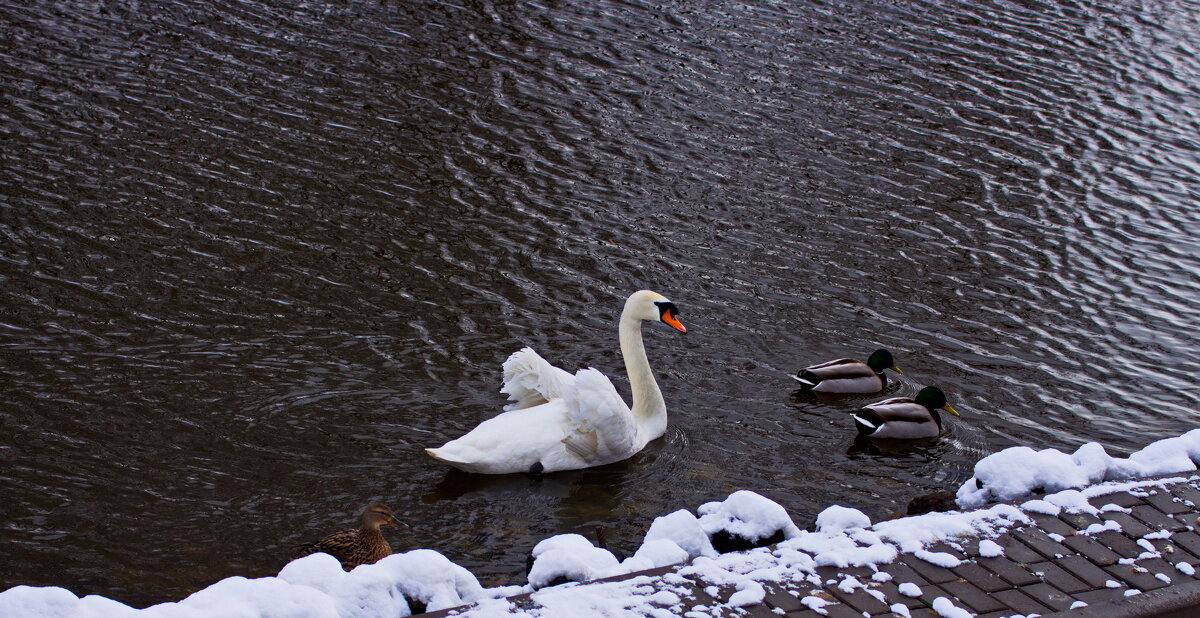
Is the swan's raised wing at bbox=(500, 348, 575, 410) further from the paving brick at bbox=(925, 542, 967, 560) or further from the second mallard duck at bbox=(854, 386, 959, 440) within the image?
the paving brick at bbox=(925, 542, 967, 560)

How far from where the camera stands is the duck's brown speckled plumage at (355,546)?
324 inches

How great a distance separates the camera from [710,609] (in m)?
7.14

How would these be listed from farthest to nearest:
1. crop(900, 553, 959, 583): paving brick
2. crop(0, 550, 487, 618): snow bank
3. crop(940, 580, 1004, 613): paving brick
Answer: crop(900, 553, 959, 583): paving brick < crop(940, 580, 1004, 613): paving brick < crop(0, 550, 487, 618): snow bank

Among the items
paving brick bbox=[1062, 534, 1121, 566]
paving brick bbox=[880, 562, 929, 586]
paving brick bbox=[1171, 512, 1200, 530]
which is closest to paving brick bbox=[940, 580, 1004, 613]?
paving brick bbox=[880, 562, 929, 586]

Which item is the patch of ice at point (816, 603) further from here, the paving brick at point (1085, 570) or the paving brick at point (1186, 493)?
the paving brick at point (1186, 493)

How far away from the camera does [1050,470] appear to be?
30.1ft

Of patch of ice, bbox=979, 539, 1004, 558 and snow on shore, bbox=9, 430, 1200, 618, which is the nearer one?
snow on shore, bbox=9, 430, 1200, 618

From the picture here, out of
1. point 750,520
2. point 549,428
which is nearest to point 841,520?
point 750,520

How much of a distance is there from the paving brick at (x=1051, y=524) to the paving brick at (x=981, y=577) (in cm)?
80

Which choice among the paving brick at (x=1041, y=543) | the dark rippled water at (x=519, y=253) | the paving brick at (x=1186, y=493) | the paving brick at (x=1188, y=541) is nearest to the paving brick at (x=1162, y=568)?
the paving brick at (x=1188, y=541)

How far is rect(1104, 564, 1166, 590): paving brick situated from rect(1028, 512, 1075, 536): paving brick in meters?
0.44

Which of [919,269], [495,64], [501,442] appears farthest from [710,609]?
[495,64]

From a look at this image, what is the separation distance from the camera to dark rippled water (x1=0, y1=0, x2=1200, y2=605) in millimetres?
9836

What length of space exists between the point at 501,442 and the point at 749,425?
2.40 metres
